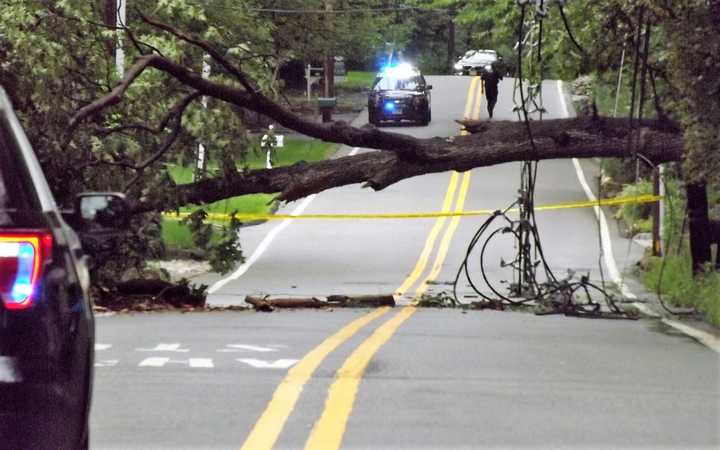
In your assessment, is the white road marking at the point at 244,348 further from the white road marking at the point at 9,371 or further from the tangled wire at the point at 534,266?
the tangled wire at the point at 534,266

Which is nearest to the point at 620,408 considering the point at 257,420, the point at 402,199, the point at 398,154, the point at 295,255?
the point at 257,420

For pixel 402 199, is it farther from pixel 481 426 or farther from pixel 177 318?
pixel 481 426

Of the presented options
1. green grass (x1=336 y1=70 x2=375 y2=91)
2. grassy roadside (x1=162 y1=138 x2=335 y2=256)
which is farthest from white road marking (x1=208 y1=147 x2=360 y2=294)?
green grass (x1=336 y1=70 x2=375 y2=91)

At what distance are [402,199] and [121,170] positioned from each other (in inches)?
933

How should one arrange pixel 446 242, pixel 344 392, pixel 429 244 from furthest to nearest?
1. pixel 446 242
2. pixel 429 244
3. pixel 344 392

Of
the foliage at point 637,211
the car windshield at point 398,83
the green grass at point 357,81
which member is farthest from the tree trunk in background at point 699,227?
the green grass at point 357,81

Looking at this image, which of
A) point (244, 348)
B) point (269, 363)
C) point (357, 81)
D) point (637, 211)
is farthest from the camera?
point (357, 81)

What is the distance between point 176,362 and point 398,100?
43685mm

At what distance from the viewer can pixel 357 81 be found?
73188 mm

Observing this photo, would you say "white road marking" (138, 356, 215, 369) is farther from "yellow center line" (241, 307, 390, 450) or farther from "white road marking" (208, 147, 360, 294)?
"white road marking" (208, 147, 360, 294)

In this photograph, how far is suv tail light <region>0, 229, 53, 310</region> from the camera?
4.48 meters

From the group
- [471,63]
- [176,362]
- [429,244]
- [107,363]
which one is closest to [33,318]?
[107,363]

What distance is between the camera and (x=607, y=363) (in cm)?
1088

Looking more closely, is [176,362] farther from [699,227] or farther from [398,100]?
[398,100]
